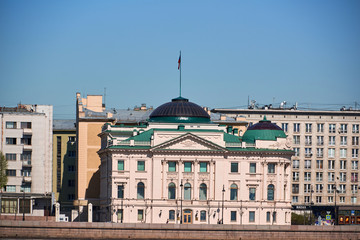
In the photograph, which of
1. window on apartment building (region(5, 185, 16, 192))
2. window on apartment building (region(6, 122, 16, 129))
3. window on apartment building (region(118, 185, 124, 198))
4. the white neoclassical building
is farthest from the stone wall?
window on apartment building (region(6, 122, 16, 129))

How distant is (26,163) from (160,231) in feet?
119

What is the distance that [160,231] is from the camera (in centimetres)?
14300

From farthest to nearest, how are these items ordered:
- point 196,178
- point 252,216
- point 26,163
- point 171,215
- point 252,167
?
point 26,163 < point 252,167 < point 252,216 < point 196,178 < point 171,215

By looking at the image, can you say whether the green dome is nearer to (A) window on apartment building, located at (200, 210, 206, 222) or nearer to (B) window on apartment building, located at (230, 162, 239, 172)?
(B) window on apartment building, located at (230, 162, 239, 172)

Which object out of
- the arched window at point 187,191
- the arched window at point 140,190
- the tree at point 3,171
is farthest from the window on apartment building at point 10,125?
the arched window at point 187,191

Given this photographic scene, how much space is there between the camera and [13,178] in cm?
16962

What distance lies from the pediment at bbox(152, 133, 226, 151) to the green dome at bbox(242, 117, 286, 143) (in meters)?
6.32

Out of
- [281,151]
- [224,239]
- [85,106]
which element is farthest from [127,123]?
[224,239]

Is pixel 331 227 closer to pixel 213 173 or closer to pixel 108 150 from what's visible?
pixel 213 173

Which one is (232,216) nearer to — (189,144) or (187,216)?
(187,216)

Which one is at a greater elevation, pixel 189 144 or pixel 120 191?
pixel 189 144

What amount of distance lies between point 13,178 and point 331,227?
52.4 metres

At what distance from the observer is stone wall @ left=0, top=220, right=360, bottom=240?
140 meters

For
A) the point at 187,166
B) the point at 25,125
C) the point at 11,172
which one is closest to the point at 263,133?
the point at 187,166
